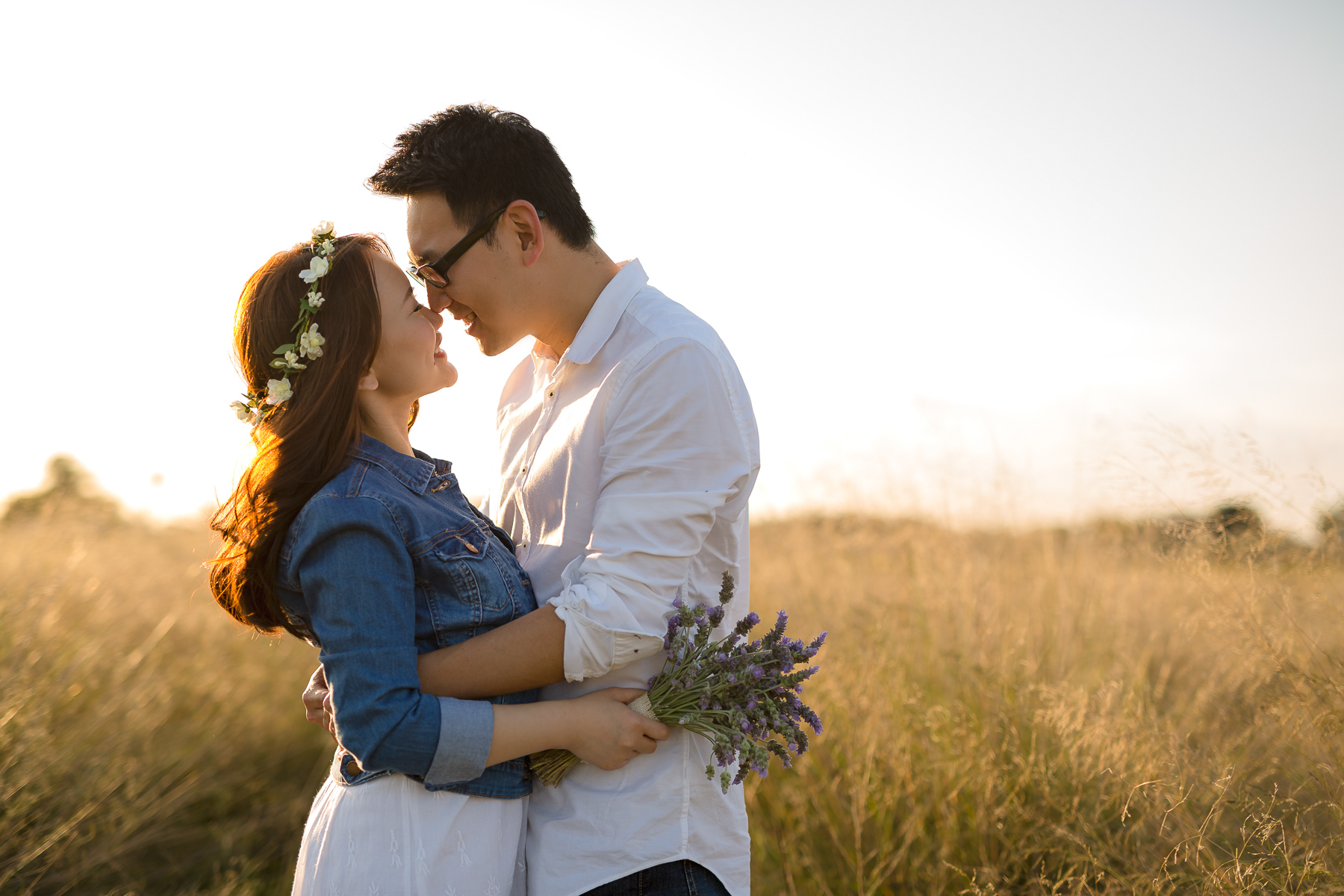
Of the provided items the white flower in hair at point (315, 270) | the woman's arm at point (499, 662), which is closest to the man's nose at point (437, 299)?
the white flower in hair at point (315, 270)

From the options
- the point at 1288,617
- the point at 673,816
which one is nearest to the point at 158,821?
the point at 673,816

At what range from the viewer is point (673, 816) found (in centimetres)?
168

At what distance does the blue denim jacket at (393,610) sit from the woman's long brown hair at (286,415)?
49 millimetres

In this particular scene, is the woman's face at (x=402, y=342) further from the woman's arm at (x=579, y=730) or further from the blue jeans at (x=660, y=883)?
the blue jeans at (x=660, y=883)

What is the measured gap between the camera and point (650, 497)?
5.29ft

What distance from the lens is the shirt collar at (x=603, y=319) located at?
190 centimetres

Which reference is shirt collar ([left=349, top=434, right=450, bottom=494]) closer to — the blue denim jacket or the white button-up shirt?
the blue denim jacket

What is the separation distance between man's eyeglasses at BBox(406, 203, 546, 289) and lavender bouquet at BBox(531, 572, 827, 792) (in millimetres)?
1009

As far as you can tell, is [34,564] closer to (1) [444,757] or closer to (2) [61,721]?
(2) [61,721]

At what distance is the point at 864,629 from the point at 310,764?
3495 mm

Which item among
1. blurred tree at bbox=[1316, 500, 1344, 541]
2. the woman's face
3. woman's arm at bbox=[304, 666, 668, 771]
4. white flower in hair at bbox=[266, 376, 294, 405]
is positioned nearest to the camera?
woman's arm at bbox=[304, 666, 668, 771]

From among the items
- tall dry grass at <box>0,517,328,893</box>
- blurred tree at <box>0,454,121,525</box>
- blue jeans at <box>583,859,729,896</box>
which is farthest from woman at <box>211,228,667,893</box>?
blurred tree at <box>0,454,121,525</box>

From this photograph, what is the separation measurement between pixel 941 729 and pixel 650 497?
95.5 inches

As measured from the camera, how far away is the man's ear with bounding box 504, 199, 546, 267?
2014 mm
